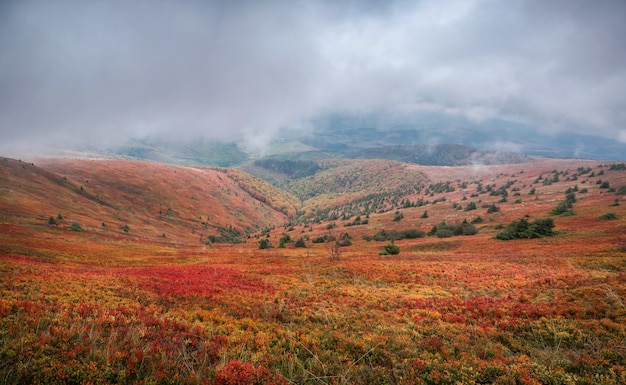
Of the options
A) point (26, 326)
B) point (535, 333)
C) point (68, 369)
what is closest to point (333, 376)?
point (68, 369)

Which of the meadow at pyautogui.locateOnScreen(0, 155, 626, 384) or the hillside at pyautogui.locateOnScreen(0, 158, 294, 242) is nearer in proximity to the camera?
the meadow at pyautogui.locateOnScreen(0, 155, 626, 384)

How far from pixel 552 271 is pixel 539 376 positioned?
19.3 meters

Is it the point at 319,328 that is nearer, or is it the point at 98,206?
the point at 319,328

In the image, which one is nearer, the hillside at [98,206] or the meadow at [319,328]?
the meadow at [319,328]

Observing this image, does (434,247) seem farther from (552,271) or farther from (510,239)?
(552,271)

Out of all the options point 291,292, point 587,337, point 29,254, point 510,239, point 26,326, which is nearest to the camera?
point 26,326

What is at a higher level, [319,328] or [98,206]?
[319,328]

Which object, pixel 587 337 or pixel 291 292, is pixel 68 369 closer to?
pixel 291 292

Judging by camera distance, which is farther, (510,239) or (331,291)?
(510,239)

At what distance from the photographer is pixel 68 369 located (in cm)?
669

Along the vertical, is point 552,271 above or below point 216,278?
above

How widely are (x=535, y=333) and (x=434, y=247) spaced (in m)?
40.2

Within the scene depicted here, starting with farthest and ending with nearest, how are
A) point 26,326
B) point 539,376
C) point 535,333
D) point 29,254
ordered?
point 29,254 → point 535,333 → point 26,326 → point 539,376

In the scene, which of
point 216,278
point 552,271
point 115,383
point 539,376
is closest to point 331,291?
point 216,278
